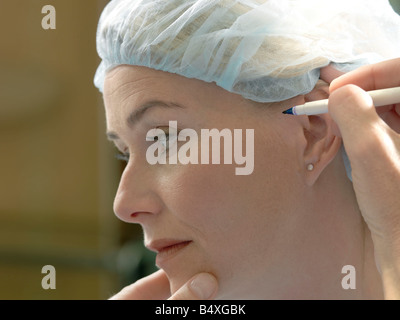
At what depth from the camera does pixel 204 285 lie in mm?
1173

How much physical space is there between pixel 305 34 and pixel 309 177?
0.89 feet

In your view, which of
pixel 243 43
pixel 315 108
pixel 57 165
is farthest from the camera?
pixel 57 165

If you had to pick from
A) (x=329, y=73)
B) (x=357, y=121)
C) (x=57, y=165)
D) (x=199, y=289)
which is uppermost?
(x=57, y=165)

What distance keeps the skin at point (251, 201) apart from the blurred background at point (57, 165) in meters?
1.50

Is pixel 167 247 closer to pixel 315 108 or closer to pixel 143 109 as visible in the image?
pixel 143 109

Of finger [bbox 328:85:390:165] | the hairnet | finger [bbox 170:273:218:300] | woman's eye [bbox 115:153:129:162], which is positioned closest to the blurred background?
woman's eye [bbox 115:153:129:162]

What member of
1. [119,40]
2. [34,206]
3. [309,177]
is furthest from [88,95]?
[309,177]

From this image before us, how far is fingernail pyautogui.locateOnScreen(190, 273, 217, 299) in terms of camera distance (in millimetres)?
1166

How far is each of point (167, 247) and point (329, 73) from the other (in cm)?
45

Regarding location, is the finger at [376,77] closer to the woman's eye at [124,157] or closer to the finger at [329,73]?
the finger at [329,73]

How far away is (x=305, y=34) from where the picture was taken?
3.95 ft

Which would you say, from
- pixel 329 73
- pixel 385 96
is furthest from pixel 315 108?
pixel 329 73

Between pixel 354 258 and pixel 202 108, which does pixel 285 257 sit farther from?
pixel 202 108

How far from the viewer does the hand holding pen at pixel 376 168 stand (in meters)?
0.87
